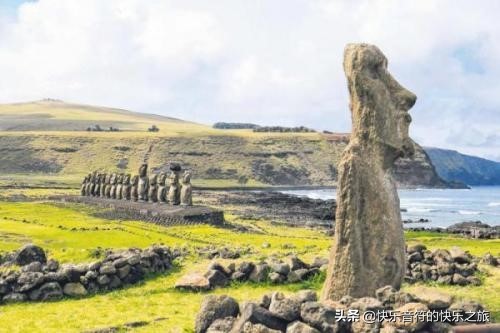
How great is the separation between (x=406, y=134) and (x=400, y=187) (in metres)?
174

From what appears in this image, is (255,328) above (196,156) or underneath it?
underneath

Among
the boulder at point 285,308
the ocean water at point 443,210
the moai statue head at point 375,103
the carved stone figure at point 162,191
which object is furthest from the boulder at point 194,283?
the ocean water at point 443,210

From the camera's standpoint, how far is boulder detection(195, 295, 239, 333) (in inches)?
467

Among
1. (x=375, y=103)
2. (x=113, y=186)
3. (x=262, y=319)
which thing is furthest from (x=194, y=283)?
(x=113, y=186)

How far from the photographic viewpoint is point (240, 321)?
1099cm

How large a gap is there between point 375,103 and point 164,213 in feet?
97.1

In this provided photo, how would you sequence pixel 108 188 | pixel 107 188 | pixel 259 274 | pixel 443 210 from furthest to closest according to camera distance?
pixel 443 210, pixel 107 188, pixel 108 188, pixel 259 274

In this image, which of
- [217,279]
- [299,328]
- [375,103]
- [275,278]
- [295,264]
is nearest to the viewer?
[299,328]

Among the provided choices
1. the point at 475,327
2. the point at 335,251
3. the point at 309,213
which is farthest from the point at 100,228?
the point at 309,213

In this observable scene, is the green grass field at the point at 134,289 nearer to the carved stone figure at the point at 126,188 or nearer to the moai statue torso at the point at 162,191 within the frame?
the moai statue torso at the point at 162,191

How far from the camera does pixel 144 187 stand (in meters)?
52.7

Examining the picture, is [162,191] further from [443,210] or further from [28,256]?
[443,210]

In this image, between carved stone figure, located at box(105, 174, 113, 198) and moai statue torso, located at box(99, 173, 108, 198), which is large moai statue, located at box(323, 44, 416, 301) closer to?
carved stone figure, located at box(105, 174, 113, 198)

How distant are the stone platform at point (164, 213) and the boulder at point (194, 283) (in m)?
21.5
